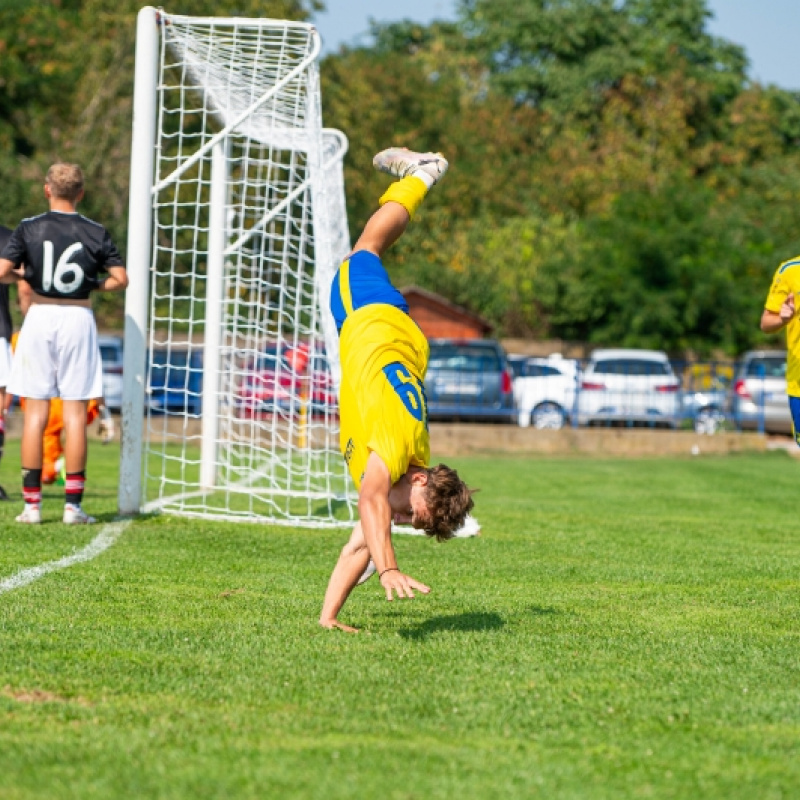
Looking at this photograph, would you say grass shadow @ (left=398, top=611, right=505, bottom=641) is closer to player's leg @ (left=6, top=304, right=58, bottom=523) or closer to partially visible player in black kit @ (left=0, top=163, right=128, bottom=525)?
A: partially visible player in black kit @ (left=0, top=163, right=128, bottom=525)

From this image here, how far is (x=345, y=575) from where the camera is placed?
5562 millimetres

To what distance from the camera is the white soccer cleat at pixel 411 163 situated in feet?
21.5

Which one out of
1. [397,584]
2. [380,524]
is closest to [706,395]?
[380,524]

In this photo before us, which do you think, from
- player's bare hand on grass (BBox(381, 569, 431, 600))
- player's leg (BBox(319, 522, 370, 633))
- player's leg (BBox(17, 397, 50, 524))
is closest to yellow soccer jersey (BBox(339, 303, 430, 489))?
player's leg (BBox(319, 522, 370, 633))

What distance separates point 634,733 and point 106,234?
6.16 meters

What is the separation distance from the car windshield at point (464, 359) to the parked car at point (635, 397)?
1.84 meters

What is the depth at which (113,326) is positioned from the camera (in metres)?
38.3

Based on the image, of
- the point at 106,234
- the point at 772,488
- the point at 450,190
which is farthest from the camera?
the point at 450,190

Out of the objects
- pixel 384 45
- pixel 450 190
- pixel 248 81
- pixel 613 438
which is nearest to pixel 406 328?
pixel 248 81

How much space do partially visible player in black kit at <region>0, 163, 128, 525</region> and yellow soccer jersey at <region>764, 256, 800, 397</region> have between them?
4393 mm

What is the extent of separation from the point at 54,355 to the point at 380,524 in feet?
15.5

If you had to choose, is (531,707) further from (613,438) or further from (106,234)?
(613,438)

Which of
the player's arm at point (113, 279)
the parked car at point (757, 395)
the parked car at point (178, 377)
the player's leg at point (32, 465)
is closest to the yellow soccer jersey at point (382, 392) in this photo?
the player's arm at point (113, 279)

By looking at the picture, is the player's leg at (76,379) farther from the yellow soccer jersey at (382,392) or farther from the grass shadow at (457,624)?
the yellow soccer jersey at (382,392)
